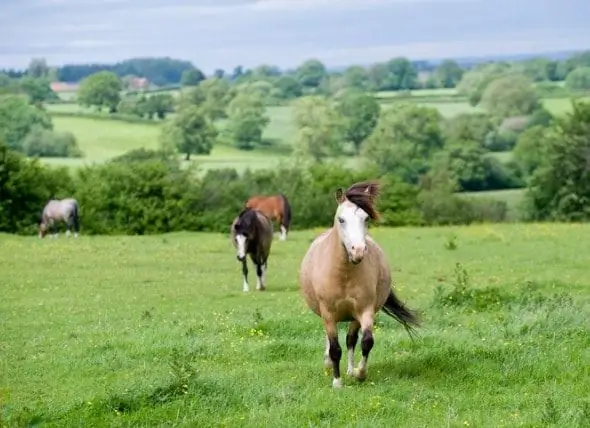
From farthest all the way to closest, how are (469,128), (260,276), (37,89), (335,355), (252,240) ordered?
(37,89) < (469,128) < (252,240) < (260,276) < (335,355)

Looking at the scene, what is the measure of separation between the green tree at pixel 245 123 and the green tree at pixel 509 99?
2676 centimetres

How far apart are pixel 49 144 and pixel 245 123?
24199 millimetres

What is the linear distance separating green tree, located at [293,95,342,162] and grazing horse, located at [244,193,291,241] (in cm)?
5517

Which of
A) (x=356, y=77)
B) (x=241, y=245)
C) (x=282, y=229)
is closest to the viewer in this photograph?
(x=241, y=245)

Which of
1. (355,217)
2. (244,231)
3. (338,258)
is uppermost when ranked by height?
(355,217)

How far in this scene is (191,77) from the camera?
536 feet

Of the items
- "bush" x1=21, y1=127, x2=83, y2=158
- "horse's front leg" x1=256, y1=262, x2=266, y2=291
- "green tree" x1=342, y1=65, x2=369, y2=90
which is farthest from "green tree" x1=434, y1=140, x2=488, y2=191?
"green tree" x1=342, y1=65, x2=369, y2=90

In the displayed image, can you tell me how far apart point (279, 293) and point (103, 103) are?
303ft

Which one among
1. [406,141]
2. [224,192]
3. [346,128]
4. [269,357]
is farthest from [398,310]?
[346,128]

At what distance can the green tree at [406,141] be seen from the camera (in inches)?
3420

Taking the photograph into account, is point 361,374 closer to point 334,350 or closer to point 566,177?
point 334,350

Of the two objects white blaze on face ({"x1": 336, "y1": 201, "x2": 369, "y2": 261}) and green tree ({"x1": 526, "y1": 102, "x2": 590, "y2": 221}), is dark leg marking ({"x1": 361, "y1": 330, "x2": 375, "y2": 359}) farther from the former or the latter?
green tree ({"x1": 526, "y1": 102, "x2": 590, "y2": 221})

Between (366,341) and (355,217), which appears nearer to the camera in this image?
(355,217)

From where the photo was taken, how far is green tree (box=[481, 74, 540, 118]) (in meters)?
118
